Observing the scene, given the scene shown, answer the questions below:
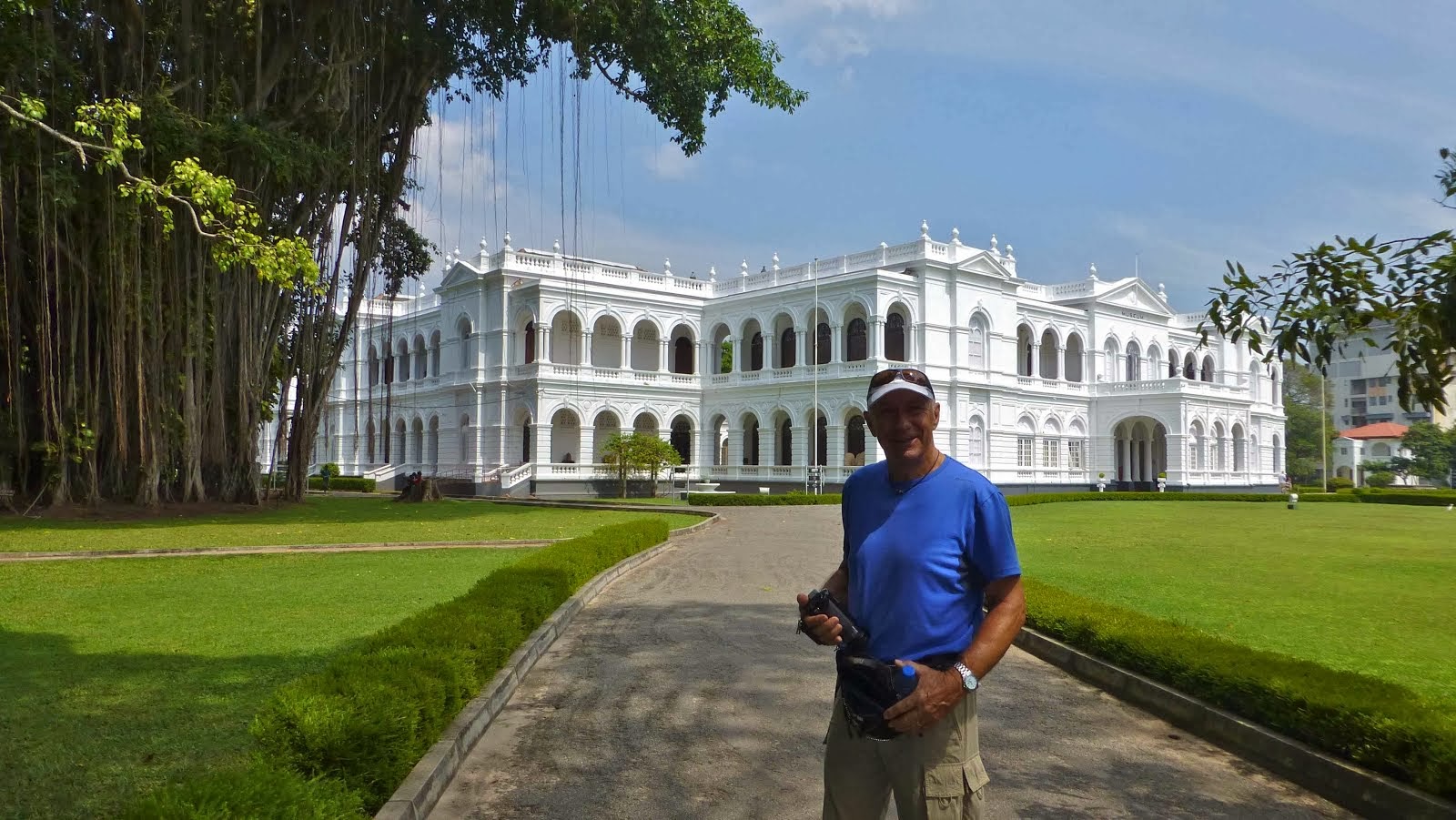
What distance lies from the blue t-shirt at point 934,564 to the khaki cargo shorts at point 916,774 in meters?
0.21

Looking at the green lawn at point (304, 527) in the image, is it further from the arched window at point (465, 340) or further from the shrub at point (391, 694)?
the arched window at point (465, 340)

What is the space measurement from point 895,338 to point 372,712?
35392mm

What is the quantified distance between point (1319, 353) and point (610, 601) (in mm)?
7677

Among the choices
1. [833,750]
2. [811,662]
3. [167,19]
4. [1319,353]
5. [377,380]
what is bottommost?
[811,662]

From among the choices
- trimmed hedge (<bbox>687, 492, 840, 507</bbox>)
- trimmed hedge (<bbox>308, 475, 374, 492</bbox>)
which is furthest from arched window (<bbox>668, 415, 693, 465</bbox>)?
trimmed hedge (<bbox>308, 475, 374, 492</bbox>)

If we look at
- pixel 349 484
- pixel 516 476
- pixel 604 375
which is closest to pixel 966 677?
pixel 516 476

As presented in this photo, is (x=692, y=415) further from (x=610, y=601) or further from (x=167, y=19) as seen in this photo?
(x=610, y=601)

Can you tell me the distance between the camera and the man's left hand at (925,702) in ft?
8.34

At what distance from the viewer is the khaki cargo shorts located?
103 inches

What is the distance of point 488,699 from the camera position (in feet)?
19.0

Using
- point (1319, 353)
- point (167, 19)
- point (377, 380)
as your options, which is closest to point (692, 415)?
point (377, 380)

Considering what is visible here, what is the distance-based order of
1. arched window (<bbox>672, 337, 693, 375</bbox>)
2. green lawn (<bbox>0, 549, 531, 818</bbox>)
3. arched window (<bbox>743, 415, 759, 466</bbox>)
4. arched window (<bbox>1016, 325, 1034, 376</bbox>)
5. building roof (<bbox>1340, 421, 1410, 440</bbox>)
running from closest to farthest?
1. green lawn (<bbox>0, 549, 531, 818</bbox>)
2. arched window (<bbox>743, 415, 759, 466</bbox>)
3. arched window (<bbox>1016, 325, 1034, 376</bbox>)
4. arched window (<bbox>672, 337, 693, 375</bbox>)
5. building roof (<bbox>1340, 421, 1410, 440</bbox>)

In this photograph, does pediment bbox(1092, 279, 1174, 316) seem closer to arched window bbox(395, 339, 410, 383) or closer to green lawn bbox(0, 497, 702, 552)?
green lawn bbox(0, 497, 702, 552)

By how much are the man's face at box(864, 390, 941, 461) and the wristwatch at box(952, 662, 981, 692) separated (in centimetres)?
55
